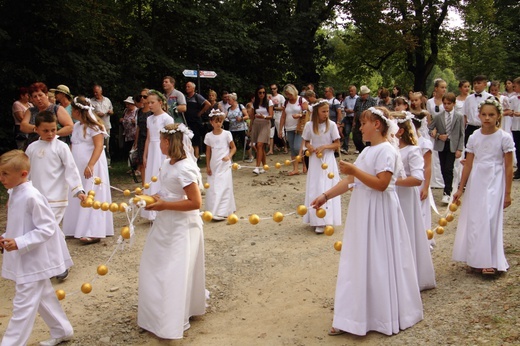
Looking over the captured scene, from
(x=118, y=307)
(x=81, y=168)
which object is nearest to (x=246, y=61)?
(x=81, y=168)

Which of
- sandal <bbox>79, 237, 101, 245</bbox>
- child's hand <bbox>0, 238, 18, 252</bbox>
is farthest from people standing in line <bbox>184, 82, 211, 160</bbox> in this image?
child's hand <bbox>0, 238, 18, 252</bbox>

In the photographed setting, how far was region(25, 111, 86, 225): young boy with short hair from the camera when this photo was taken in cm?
658

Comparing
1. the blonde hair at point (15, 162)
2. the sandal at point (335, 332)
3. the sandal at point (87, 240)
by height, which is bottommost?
the sandal at point (335, 332)

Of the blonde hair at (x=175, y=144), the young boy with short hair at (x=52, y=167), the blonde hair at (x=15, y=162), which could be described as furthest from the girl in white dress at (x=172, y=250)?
the young boy with short hair at (x=52, y=167)

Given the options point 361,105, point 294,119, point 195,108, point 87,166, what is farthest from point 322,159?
point 361,105

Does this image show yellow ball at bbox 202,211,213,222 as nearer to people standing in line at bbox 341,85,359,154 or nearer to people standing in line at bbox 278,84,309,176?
people standing in line at bbox 278,84,309,176

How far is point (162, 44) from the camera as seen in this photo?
20.3m

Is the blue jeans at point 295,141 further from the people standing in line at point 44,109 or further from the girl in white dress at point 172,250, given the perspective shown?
the girl in white dress at point 172,250

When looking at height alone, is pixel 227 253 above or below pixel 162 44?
below

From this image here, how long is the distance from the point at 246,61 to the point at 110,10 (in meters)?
6.58

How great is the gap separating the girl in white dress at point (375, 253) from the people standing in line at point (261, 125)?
9.33 metres

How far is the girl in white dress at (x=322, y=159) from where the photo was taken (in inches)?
347

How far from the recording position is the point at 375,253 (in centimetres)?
479

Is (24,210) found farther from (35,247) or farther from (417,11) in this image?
(417,11)
